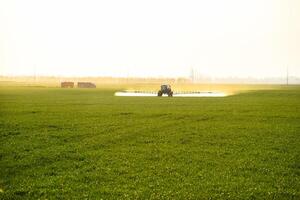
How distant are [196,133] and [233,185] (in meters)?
12.1

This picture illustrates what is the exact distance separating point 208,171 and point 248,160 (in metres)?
2.99

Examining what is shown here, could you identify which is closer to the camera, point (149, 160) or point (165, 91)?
point (149, 160)

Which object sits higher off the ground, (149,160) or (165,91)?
(165,91)

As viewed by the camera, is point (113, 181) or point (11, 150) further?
point (11, 150)

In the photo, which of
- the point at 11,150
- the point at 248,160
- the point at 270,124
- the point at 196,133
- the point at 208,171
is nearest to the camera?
the point at 208,171

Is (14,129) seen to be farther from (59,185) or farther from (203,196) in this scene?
(203,196)

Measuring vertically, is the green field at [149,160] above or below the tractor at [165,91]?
below

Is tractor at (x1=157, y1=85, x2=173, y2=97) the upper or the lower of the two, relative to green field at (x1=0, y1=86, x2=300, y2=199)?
upper

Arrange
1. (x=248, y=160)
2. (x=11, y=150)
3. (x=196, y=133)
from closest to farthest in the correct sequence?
(x=248, y=160), (x=11, y=150), (x=196, y=133)

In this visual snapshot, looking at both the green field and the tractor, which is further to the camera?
the tractor

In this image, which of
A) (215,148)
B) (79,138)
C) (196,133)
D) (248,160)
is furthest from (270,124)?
(79,138)

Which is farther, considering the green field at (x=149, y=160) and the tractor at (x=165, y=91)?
the tractor at (x=165, y=91)

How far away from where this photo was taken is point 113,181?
653 inches

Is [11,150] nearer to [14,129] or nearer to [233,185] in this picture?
[14,129]
